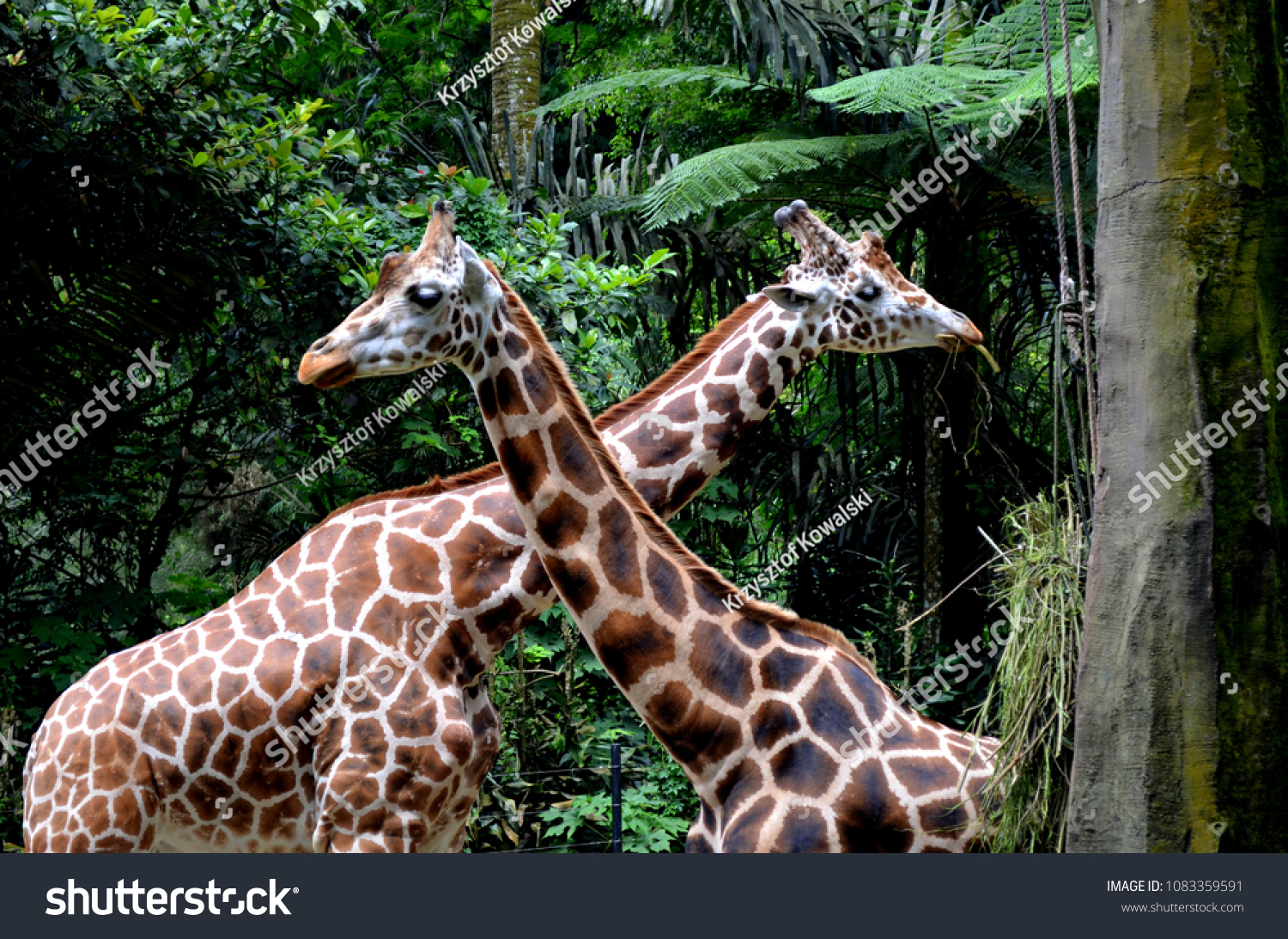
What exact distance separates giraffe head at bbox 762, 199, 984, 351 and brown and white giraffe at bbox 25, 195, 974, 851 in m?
0.68

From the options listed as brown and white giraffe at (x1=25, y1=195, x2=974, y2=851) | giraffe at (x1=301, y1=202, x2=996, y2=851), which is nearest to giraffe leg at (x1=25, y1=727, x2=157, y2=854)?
brown and white giraffe at (x1=25, y1=195, x2=974, y2=851)

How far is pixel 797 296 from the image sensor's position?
4.12 meters

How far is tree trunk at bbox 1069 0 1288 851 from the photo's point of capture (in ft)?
9.17

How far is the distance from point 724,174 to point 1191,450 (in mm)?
4270

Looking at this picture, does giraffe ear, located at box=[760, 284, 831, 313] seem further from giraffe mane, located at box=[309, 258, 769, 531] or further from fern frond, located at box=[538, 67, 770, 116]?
fern frond, located at box=[538, 67, 770, 116]

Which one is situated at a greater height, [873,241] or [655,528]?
[873,241]

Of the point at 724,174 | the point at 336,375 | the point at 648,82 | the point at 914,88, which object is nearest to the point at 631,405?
the point at 336,375

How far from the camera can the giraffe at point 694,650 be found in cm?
329

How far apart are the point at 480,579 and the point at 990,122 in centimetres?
419

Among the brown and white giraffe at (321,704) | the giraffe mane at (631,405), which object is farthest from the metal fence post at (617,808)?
the giraffe mane at (631,405)

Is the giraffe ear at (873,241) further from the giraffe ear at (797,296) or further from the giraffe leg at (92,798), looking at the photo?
the giraffe leg at (92,798)

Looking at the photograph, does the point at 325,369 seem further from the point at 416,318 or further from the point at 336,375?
the point at 416,318

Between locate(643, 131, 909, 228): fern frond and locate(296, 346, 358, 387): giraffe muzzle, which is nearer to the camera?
locate(296, 346, 358, 387): giraffe muzzle

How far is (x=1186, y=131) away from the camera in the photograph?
2979 mm
